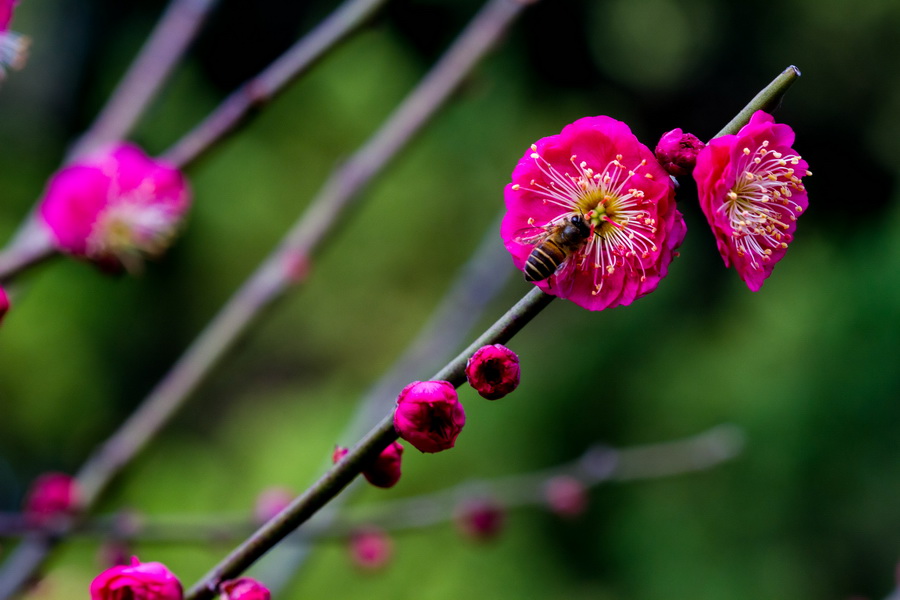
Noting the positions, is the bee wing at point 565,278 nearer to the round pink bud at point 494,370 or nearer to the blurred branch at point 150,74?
the round pink bud at point 494,370

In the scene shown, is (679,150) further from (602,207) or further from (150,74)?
(150,74)

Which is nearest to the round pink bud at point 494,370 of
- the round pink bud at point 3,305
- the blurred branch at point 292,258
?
the round pink bud at point 3,305

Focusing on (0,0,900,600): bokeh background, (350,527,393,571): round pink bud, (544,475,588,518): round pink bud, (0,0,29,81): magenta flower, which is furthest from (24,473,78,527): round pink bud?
(0,0,900,600): bokeh background

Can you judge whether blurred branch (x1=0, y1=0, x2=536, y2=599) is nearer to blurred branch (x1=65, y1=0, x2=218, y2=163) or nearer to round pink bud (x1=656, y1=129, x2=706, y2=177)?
blurred branch (x1=65, y1=0, x2=218, y2=163)

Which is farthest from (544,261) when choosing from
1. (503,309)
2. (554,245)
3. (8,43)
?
(503,309)

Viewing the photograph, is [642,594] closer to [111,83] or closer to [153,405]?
[153,405]

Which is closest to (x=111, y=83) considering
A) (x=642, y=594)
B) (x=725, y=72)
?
(x=725, y=72)
